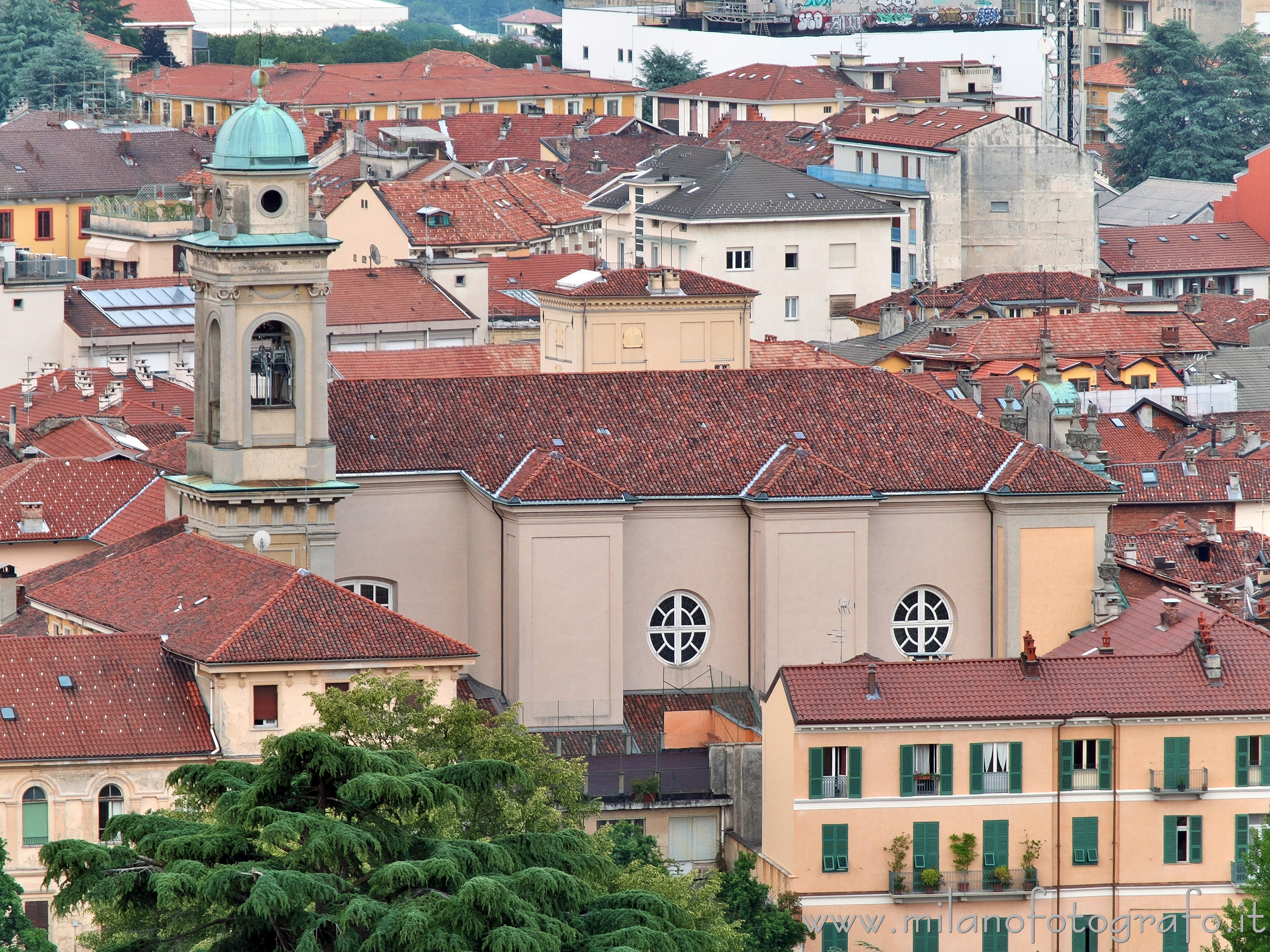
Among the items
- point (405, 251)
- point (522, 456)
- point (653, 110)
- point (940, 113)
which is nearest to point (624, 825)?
point (522, 456)

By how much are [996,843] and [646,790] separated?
6465 millimetres

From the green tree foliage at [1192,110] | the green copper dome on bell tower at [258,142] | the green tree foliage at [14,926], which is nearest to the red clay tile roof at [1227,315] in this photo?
the green tree foliage at [1192,110]

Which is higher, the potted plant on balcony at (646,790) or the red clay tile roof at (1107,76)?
the red clay tile roof at (1107,76)

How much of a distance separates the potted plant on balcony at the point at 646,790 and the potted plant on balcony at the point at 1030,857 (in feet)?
22.0

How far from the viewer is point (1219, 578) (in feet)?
236

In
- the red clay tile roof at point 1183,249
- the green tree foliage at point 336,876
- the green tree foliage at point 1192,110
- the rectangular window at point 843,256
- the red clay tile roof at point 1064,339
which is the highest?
the green tree foliage at point 1192,110

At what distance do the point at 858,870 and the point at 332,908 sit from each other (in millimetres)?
20293

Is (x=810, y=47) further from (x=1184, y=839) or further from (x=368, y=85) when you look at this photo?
(x=1184, y=839)

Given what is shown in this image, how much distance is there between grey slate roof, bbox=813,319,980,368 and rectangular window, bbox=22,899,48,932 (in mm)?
53957

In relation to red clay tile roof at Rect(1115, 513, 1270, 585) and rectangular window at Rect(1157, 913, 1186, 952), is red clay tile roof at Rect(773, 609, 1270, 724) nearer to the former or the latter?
rectangular window at Rect(1157, 913, 1186, 952)

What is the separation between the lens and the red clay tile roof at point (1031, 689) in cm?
5694

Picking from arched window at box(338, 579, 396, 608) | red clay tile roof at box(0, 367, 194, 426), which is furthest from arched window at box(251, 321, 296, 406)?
red clay tile roof at box(0, 367, 194, 426)

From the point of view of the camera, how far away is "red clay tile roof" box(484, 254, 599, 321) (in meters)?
112

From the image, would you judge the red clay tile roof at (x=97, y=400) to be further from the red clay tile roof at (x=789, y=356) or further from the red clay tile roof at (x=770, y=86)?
the red clay tile roof at (x=770, y=86)
